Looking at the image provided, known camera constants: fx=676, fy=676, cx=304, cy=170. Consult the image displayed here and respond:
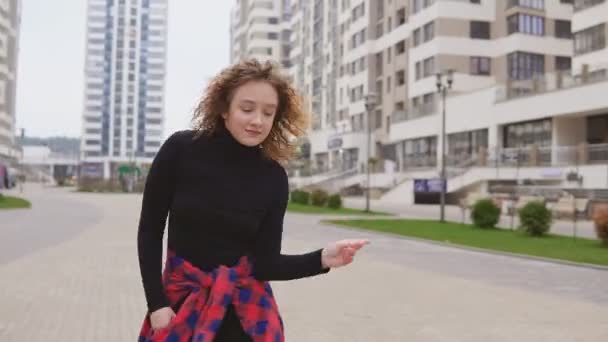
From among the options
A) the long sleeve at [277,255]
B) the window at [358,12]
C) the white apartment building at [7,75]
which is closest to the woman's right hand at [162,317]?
the long sleeve at [277,255]

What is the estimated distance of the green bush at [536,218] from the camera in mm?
19328

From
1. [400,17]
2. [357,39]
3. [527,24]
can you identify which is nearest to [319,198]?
[527,24]

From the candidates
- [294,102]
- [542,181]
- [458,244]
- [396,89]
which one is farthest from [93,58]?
[294,102]

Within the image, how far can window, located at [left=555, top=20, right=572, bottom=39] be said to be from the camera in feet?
172

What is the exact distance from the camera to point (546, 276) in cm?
1138

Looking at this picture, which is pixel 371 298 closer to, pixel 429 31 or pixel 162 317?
pixel 162 317

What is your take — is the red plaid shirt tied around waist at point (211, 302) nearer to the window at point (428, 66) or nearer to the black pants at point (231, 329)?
the black pants at point (231, 329)

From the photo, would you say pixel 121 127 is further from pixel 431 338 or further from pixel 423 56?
pixel 431 338

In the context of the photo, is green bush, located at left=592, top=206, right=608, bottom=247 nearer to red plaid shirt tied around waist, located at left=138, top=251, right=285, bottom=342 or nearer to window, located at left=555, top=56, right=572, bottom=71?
red plaid shirt tied around waist, located at left=138, top=251, right=285, bottom=342

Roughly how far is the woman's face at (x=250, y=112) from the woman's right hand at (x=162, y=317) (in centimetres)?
64

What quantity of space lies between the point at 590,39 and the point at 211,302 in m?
42.8

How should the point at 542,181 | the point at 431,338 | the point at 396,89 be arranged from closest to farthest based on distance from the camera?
the point at 431,338 → the point at 542,181 → the point at 396,89

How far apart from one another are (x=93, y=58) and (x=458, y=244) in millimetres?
140805

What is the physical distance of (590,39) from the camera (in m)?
40.4
